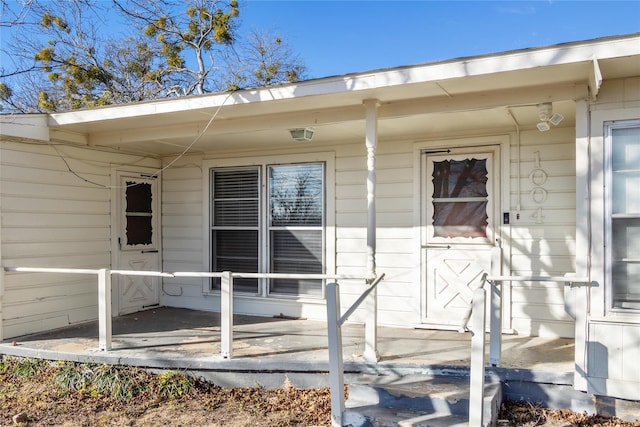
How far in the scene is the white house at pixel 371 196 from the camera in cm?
352

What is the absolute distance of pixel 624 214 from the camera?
11.4 ft

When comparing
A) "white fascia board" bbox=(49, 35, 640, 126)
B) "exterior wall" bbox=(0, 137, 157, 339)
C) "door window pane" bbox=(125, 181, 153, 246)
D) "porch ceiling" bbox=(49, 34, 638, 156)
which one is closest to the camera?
"white fascia board" bbox=(49, 35, 640, 126)

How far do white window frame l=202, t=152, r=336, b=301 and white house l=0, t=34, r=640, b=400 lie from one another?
0.02m

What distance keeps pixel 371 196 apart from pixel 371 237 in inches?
14.2

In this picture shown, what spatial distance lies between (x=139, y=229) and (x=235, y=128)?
2563 mm

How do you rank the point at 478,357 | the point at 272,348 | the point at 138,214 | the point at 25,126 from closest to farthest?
the point at 478,357 → the point at 272,348 → the point at 25,126 → the point at 138,214

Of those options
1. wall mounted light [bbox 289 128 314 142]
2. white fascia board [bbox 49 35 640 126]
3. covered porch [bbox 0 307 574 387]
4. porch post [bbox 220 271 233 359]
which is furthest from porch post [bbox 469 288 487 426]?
wall mounted light [bbox 289 128 314 142]

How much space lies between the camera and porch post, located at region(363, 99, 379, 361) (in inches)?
160

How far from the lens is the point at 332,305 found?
3.29 metres

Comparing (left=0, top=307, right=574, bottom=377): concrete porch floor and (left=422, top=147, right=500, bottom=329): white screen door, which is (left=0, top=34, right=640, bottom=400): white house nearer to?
(left=422, top=147, right=500, bottom=329): white screen door

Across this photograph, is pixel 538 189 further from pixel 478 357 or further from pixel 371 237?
pixel 478 357

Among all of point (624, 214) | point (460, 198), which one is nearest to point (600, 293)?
point (624, 214)

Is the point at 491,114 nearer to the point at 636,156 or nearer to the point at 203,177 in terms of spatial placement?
the point at 636,156

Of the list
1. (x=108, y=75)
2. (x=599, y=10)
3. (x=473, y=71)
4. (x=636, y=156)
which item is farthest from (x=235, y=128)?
(x=108, y=75)
